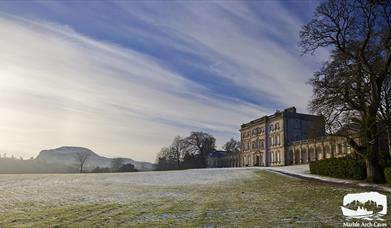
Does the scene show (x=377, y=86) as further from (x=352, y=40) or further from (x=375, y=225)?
(x=375, y=225)

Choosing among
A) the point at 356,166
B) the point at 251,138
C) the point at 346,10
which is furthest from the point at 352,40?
the point at 251,138

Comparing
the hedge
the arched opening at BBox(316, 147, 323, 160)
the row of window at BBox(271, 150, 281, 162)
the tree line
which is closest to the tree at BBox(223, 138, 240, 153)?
the tree line

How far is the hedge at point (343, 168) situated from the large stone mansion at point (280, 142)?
1316 inches

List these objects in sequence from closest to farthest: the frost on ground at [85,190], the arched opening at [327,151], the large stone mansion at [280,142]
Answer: the frost on ground at [85,190] → the arched opening at [327,151] → the large stone mansion at [280,142]

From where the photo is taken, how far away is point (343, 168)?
106ft

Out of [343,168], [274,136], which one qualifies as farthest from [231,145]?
[343,168]

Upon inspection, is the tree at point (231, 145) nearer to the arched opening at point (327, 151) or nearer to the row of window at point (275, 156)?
the row of window at point (275, 156)

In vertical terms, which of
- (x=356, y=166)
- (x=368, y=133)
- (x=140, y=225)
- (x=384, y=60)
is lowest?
(x=140, y=225)

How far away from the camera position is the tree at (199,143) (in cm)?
11850

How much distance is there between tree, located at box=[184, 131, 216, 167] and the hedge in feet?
261

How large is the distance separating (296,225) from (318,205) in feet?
16.5

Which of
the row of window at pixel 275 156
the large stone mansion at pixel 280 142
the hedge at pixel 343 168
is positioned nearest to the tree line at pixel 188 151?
the large stone mansion at pixel 280 142

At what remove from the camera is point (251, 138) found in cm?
10862

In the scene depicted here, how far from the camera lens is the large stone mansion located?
80.4 m
